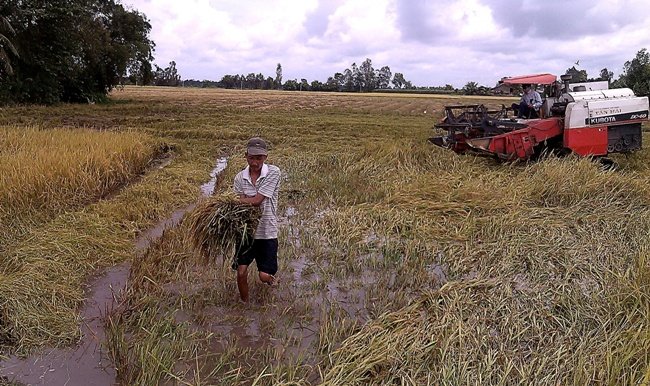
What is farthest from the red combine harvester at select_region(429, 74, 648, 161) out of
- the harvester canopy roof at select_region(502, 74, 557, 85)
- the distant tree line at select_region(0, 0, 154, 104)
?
the distant tree line at select_region(0, 0, 154, 104)

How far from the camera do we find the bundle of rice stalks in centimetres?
399

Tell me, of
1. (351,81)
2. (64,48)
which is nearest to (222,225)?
(64,48)

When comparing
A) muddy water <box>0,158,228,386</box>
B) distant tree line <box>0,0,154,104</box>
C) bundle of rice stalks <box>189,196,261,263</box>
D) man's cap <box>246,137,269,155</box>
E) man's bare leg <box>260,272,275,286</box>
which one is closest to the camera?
muddy water <box>0,158,228,386</box>

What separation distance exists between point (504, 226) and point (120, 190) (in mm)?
5871

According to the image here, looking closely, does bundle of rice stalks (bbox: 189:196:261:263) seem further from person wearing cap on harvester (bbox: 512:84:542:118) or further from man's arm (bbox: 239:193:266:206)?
person wearing cap on harvester (bbox: 512:84:542:118)

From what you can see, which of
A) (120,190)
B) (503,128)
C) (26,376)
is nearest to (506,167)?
(503,128)

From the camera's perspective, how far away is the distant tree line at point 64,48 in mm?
22172

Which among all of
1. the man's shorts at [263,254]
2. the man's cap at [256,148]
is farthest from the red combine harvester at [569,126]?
the man's cap at [256,148]

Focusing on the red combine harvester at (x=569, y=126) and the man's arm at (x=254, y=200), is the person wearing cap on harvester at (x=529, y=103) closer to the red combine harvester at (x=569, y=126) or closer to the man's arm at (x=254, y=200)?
the red combine harvester at (x=569, y=126)

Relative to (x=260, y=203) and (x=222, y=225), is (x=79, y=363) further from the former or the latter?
(x=260, y=203)

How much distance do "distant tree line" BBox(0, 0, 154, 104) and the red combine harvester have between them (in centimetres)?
1747

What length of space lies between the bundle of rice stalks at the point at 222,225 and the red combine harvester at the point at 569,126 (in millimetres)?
6708

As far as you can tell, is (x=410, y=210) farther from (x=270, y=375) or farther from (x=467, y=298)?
(x=270, y=375)

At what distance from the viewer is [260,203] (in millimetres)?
4039
